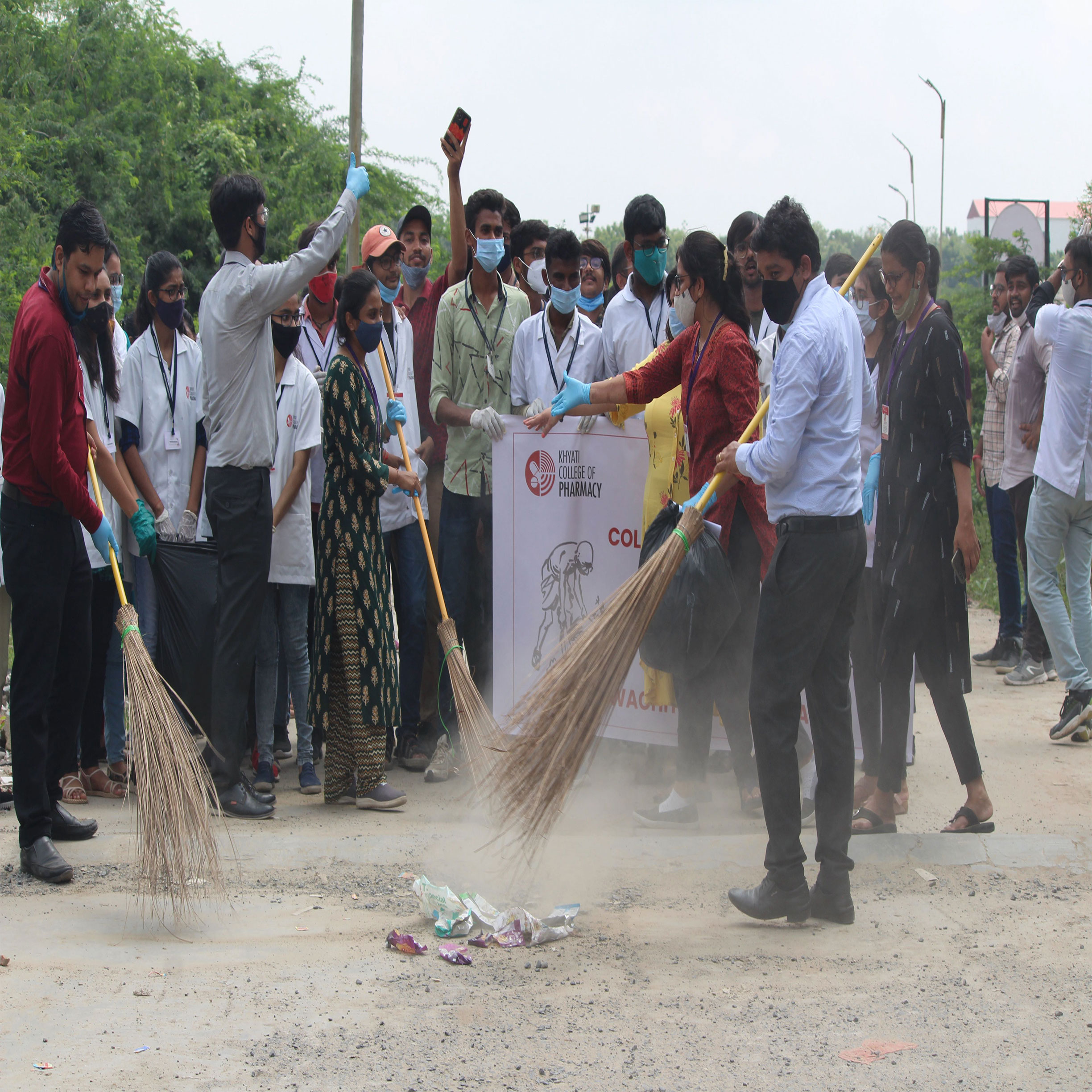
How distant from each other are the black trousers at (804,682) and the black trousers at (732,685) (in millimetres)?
796

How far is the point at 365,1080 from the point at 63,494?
2.41 meters

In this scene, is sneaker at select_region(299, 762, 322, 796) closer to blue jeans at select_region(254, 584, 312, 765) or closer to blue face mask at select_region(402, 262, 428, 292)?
blue jeans at select_region(254, 584, 312, 765)

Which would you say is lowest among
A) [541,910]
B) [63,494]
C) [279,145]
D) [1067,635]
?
[541,910]

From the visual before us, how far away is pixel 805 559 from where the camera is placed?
151 inches

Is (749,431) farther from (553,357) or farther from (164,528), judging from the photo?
(164,528)

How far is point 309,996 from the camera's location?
3322 millimetres

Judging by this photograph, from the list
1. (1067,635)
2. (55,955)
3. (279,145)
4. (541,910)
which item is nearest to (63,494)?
(55,955)

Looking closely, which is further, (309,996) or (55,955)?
(55,955)

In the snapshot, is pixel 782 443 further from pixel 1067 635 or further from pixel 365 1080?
pixel 1067 635

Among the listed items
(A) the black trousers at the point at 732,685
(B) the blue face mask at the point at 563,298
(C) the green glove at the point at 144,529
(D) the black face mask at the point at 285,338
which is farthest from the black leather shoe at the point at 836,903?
(D) the black face mask at the point at 285,338

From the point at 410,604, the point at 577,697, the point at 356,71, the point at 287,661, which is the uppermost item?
the point at 356,71

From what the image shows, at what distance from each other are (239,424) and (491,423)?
125 centimetres

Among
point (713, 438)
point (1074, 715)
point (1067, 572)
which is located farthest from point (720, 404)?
point (1074, 715)

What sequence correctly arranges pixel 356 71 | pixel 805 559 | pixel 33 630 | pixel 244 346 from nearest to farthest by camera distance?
pixel 805 559 < pixel 33 630 < pixel 244 346 < pixel 356 71
